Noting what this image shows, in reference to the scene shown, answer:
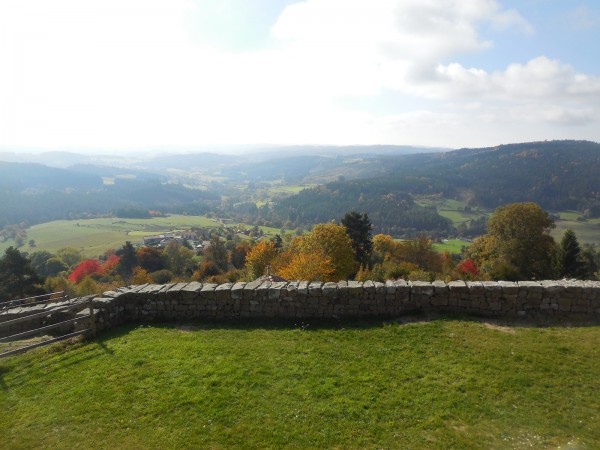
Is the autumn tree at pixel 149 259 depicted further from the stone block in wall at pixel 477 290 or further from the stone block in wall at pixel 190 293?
the stone block in wall at pixel 477 290

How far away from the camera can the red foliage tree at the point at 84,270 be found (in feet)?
222

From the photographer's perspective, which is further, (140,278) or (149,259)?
(149,259)

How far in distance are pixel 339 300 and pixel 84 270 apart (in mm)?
73972

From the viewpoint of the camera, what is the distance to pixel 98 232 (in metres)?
120

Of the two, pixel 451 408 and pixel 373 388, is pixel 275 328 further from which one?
pixel 451 408

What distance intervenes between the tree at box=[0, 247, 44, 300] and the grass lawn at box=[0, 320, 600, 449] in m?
37.8

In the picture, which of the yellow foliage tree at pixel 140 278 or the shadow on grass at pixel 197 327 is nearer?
the shadow on grass at pixel 197 327

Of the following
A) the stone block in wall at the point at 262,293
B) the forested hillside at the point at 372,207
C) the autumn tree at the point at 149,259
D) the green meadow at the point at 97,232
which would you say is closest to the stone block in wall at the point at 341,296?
the stone block in wall at the point at 262,293

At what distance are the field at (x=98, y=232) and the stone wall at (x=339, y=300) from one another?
90.0 metres

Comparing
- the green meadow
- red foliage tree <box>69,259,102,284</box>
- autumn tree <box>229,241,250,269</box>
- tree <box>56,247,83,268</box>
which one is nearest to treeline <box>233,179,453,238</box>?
the green meadow

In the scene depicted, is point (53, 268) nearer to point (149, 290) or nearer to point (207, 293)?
point (149, 290)

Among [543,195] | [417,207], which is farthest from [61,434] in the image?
[543,195]

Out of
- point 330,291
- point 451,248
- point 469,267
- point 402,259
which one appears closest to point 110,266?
point 402,259

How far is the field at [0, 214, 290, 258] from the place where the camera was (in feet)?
329
